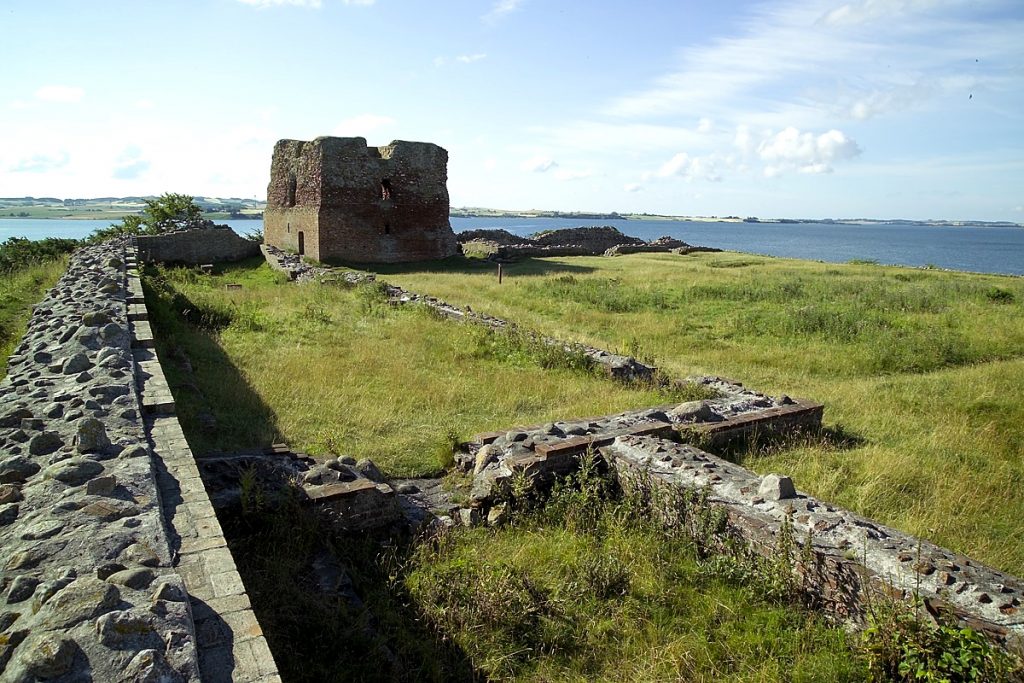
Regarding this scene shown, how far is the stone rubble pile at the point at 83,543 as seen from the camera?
6.72ft

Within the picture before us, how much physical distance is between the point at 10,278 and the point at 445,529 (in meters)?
16.6

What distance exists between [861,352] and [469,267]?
655 inches

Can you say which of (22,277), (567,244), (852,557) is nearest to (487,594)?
(852,557)

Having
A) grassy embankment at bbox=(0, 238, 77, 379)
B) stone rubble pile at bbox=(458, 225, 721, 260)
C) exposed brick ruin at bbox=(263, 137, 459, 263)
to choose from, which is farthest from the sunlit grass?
stone rubble pile at bbox=(458, 225, 721, 260)

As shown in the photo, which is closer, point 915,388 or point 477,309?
point 915,388

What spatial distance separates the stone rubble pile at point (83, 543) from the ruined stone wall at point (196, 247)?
19617 mm

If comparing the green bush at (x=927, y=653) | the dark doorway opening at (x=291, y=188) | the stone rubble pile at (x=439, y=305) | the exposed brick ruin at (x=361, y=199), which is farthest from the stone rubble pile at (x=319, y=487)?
the dark doorway opening at (x=291, y=188)

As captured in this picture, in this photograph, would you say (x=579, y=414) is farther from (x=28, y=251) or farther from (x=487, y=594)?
(x=28, y=251)

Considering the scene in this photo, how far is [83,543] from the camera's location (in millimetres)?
2607

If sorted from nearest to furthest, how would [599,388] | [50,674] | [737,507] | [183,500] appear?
[50,674] < [183,500] < [737,507] < [599,388]

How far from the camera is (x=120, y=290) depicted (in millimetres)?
10156

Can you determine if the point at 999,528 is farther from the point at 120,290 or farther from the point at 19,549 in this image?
the point at 120,290

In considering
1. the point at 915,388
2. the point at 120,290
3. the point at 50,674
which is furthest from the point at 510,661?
the point at 120,290

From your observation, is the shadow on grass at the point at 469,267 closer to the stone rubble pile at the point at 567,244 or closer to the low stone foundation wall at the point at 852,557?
the stone rubble pile at the point at 567,244
